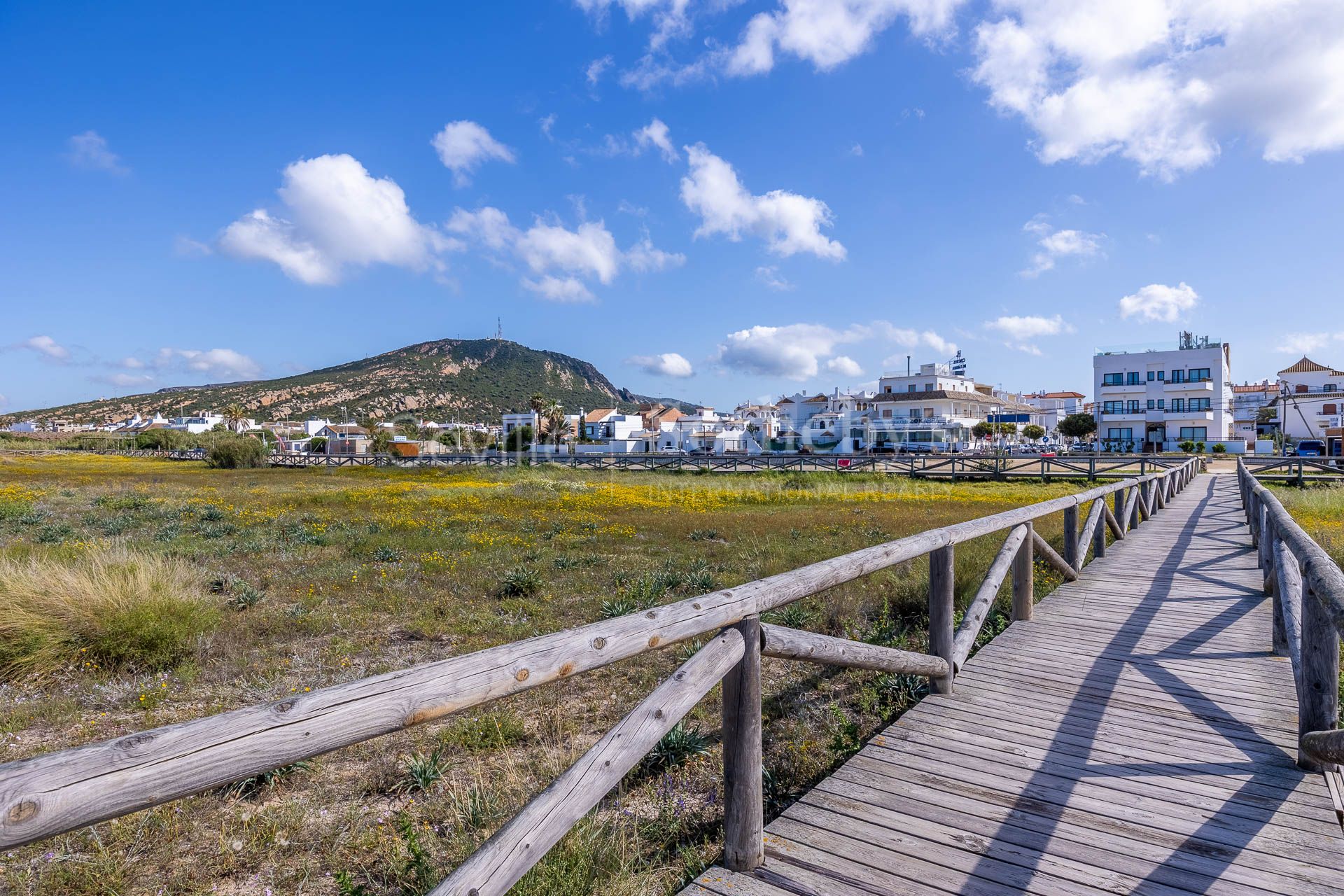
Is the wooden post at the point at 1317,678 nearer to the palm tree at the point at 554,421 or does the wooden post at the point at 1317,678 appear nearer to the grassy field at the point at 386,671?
the grassy field at the point at 386,671

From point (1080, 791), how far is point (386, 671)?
5.61 meters

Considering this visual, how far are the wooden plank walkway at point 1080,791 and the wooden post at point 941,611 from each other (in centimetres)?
20

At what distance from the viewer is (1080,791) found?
140 inches

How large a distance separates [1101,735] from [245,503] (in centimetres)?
2442

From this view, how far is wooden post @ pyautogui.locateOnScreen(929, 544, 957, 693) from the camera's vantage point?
4.88 m

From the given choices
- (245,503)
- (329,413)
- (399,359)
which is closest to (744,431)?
(245,503)

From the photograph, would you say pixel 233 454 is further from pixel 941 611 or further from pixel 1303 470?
pixel 1303 470

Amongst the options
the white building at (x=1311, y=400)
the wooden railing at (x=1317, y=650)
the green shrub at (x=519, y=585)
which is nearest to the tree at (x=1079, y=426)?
the white building at (x=1311, y=400)

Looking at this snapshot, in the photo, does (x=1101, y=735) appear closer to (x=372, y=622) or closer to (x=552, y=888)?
(x=552, y=888)

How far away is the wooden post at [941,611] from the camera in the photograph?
488 centimetres

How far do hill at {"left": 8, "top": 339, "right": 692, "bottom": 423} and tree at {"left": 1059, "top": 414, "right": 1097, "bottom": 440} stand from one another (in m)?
105

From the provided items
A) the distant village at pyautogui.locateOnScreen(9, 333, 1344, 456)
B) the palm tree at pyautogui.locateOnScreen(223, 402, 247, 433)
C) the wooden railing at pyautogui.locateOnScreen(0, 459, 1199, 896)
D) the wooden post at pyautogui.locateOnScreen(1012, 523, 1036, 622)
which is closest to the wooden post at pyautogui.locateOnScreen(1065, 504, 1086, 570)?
the wooden post at pyautogui.locateOnScreen(1012, 523, 1036, 622)

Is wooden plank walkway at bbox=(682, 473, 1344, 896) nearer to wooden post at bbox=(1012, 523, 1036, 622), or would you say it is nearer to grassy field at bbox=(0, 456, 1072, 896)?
grassy field at bbox=(0, 456, 1072, 896)

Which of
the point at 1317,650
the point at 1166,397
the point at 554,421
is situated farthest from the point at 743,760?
the point at 554,421
